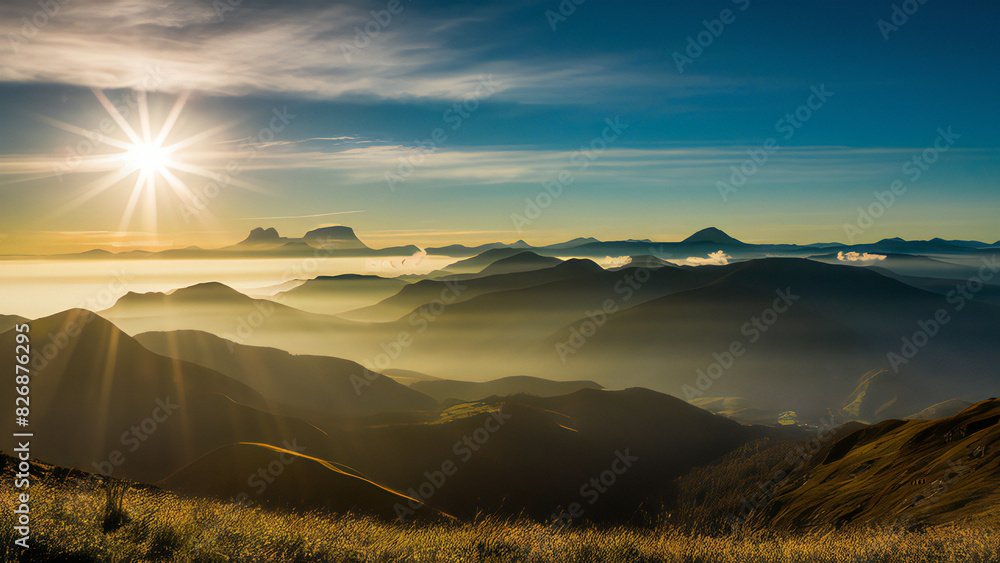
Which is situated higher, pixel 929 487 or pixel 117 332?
pixel 117 332

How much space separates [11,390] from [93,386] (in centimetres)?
556

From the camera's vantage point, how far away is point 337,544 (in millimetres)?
7621

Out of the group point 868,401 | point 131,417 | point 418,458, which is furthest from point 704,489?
point 868,401

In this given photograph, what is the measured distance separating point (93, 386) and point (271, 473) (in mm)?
33034

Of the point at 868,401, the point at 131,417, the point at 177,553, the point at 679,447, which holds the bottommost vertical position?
the point at 868,401

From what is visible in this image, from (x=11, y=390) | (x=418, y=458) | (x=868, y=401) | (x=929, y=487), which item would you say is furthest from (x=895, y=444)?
(x=868, y=401)

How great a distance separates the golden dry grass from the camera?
6.80m

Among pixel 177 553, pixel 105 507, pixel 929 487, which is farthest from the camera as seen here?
pixel 929 487

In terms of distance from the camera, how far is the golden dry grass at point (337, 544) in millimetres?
6797

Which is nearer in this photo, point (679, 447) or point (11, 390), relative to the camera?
point (11, 390)

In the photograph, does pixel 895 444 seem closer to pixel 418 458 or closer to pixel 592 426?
pixel 418 458

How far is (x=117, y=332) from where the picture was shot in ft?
174

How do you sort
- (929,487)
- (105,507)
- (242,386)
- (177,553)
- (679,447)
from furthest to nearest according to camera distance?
(242,386) → (679,447) → (929,487) → (105,507) → (177,553)

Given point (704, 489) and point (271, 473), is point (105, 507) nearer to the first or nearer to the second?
point (271, 473)
